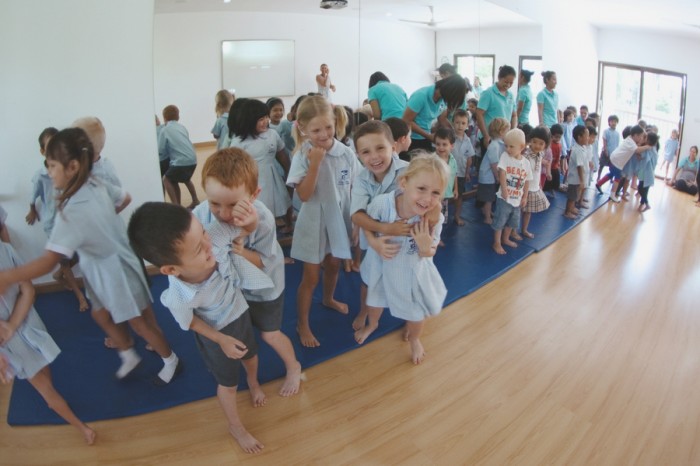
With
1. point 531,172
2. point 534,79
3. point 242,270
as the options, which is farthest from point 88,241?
point 534,79

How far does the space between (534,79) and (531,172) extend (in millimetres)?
2386

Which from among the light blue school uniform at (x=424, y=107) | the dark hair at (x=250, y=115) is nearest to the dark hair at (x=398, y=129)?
the dark hair at (x=250, y=115)

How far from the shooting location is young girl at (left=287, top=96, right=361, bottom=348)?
7.29 feet

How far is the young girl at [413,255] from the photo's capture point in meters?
1.94

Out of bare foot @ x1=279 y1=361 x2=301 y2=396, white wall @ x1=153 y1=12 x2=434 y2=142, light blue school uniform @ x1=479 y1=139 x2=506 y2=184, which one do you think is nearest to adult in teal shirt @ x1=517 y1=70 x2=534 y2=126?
white wall @ x1=153 y1=12 x2=434 y2=142

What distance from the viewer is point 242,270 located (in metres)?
1.73

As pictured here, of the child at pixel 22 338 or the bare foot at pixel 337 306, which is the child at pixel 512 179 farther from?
the child at pixel 22 338

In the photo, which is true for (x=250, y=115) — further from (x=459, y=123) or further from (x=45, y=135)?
(x=459, y=123)

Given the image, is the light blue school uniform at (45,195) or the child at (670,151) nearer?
the light blue school uniform at (45,195)

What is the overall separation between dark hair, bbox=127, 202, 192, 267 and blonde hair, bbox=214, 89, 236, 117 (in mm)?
2145

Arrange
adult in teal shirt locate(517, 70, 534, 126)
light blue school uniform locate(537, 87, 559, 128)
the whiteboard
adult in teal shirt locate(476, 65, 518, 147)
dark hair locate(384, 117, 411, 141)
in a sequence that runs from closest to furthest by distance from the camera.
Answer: dark hair locate(384, 117, 411, 141) → the whiteboard → adult in teal shirt locate(476, 65, 518, 147) → adult in teal shirt locate(517, 70, 534, 126) → light blue school uniform locate(537, 87, 559, 128)

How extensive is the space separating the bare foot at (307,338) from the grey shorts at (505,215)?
1989 millimetres

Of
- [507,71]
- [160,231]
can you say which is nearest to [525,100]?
[507,71]

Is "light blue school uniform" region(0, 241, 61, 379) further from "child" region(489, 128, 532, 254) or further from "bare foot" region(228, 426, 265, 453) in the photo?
"child" region(489, 128, 532, 254)
